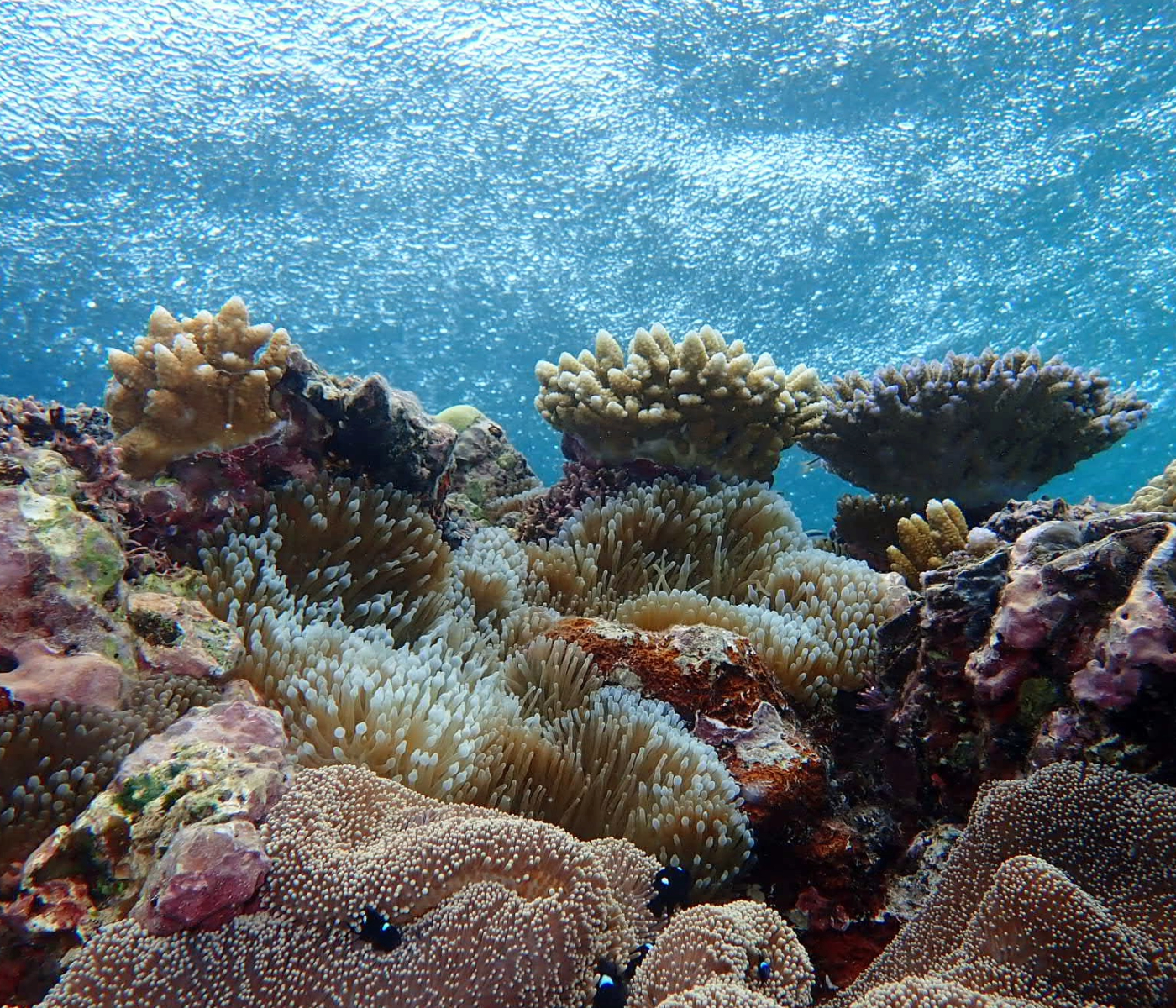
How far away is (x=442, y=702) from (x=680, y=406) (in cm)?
294

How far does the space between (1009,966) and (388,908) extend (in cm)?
160

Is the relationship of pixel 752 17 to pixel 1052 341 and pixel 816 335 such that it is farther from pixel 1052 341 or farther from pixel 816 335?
pixel 1052 341

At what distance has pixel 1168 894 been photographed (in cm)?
174

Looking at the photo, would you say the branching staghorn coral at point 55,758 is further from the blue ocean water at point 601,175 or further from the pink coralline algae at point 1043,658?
the blue ocean water at point 601,175

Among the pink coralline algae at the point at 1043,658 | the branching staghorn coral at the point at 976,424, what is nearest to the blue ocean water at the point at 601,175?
the branching staghorn coral at the point at 976,424

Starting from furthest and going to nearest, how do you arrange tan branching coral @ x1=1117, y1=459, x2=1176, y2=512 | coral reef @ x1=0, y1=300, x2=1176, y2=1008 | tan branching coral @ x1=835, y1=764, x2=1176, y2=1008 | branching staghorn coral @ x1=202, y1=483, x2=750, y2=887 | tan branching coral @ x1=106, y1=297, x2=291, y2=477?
tan branching coral @ x1=1117, y1=459, x2=1176, y2=512 → tan branching coral @ x1=106, y1=297, x2=291, y2=477 → branching staghorn coral @ x1=202, y1=483, x2=750, y2=887 → coral reef @ x1=0, y1=300, x2=1176, y2=1008 → tan branching coral @ x1=835, y1=764, x2=1176, y2=1008

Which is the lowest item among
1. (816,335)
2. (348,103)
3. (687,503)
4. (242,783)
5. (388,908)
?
(388,908)

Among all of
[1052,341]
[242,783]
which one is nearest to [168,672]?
[242,783]

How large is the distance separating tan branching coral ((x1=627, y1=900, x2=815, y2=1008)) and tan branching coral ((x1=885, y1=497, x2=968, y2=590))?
2830 millimetres

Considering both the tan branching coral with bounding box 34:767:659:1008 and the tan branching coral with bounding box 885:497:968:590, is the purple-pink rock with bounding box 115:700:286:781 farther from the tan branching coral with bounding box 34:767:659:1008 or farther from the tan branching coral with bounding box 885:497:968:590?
the tan branching coral with bounding box 885:497:968:590

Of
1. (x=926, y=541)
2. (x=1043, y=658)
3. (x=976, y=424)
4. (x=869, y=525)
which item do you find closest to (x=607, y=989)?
(x=1043, y=658)

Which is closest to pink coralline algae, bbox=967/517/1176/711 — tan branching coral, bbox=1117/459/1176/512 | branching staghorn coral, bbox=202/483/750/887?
branching staghorn coral, bbox=202/483/750/887

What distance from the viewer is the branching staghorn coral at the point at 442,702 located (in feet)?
8.38

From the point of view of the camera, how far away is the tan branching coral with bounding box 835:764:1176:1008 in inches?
64.8
